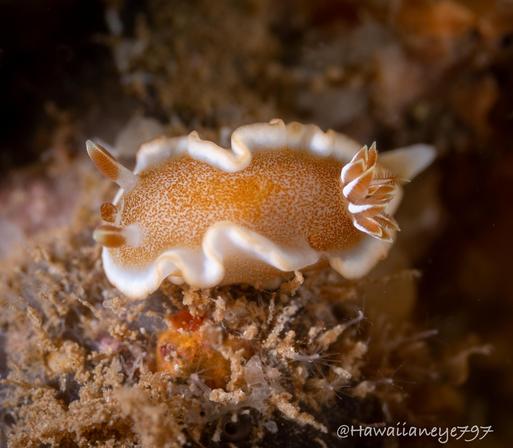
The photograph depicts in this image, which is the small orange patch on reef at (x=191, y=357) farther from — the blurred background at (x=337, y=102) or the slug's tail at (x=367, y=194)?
the blurred background at (x=337, y=102)

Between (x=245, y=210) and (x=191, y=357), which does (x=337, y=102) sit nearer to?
(x=245, y=210)

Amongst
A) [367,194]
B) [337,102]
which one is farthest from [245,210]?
[337,102]

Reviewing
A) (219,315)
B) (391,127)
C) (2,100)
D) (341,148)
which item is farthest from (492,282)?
(2,100)

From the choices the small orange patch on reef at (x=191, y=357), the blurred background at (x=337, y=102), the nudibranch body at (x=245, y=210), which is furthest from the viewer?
the blurred background at (x=337, y=102)

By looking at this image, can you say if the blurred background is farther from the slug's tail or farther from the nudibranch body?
the slug's tail

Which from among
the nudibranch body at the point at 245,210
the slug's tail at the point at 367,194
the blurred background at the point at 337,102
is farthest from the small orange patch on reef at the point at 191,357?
the blurred background at the point at 337,102

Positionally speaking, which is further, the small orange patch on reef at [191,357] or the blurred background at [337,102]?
the blurred background at [337,102]
